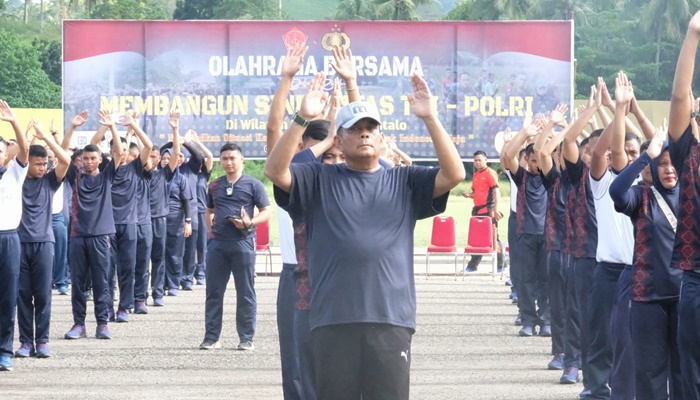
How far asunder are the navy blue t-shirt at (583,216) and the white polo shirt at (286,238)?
281cm

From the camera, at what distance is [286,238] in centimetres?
941

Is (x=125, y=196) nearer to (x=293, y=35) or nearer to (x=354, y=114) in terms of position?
(x=354, y=114)

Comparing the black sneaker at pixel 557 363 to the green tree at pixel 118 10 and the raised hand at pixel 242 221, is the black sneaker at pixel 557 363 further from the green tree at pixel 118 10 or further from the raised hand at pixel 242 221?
the green tree at pixel 118 10

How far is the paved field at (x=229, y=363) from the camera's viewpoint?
38.7ft

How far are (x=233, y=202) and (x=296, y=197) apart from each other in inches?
321

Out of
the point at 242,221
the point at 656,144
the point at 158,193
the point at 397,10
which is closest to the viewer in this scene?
the point at 656,144

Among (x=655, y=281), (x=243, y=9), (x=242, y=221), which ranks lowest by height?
(x=655, y=281)

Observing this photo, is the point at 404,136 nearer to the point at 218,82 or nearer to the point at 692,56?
the point at 218,82

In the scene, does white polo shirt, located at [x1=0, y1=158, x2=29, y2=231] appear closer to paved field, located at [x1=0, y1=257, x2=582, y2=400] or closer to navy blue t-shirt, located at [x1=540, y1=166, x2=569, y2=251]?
paved field, located at [x1=0, y1=257, x2=582, y2=400]

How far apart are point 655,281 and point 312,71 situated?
21047 mm

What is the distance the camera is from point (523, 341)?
15.7 meters

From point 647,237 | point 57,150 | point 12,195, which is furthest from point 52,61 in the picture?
point 647,237

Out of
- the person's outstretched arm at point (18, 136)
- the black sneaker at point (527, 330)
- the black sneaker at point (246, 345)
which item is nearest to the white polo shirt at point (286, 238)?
the person's outstretched arm at point (18, 136)

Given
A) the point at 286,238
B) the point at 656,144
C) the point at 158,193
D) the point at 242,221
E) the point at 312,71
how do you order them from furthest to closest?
the point at 312,71 < the point at 158,193 < the point at 242,221 < the point at 286,238 < the point at 656,144
